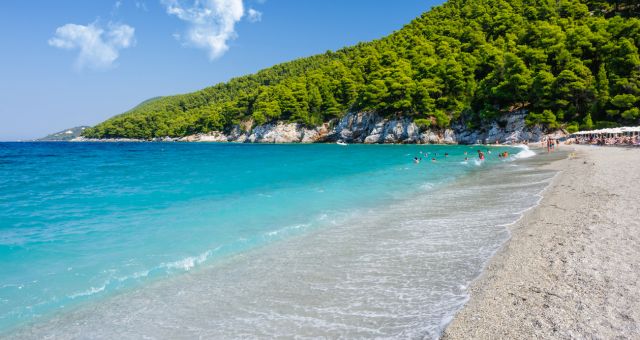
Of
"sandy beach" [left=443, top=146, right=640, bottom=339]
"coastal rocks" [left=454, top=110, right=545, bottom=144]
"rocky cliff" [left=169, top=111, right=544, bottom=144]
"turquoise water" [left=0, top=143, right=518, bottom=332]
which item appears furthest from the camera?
"rocky cliff" [left=169, top=111, right=544, bottom=144]

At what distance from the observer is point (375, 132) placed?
94.3 m

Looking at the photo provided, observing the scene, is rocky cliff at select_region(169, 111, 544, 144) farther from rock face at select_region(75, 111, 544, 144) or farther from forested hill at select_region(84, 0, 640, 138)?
forested hill at select_region(84, 0, 640, 138)

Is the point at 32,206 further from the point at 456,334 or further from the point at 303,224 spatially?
the point at 456,334

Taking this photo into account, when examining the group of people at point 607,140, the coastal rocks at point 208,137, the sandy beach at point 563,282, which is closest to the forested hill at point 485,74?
the coastal rocks at point 208,137

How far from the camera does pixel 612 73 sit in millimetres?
56250

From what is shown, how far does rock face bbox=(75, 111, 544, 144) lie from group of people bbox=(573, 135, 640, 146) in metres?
8.87

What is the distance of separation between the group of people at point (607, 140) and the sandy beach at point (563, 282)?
127 feet

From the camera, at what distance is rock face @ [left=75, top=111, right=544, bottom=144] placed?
67.7 meters

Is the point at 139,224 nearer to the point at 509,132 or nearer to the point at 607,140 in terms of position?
the point at 607,140

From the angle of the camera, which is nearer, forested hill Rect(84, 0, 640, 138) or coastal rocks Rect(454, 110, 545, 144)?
forested hill Rect(84, 0, 640, 138)

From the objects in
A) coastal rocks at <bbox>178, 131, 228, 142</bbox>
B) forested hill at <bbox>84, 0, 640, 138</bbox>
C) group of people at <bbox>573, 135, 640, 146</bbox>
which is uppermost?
forested hill at <bbox>84, 0, 640, 138</bbox>

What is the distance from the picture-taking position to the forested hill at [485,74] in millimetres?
→ 58312

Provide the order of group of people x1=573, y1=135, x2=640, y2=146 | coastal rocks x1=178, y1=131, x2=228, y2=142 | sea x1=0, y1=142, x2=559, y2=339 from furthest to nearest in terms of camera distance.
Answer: coastal rocks x1=178, y1=131, x2=228, y2=142 → group of people x1=573, y1=135, x2=640, y2=146 → sea x1=0, y1=142, x2=559, y2=339

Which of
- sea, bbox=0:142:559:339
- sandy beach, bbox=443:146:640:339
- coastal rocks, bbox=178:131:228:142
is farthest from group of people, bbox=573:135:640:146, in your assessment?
coastal rocks, bbox=178:131:228:142
